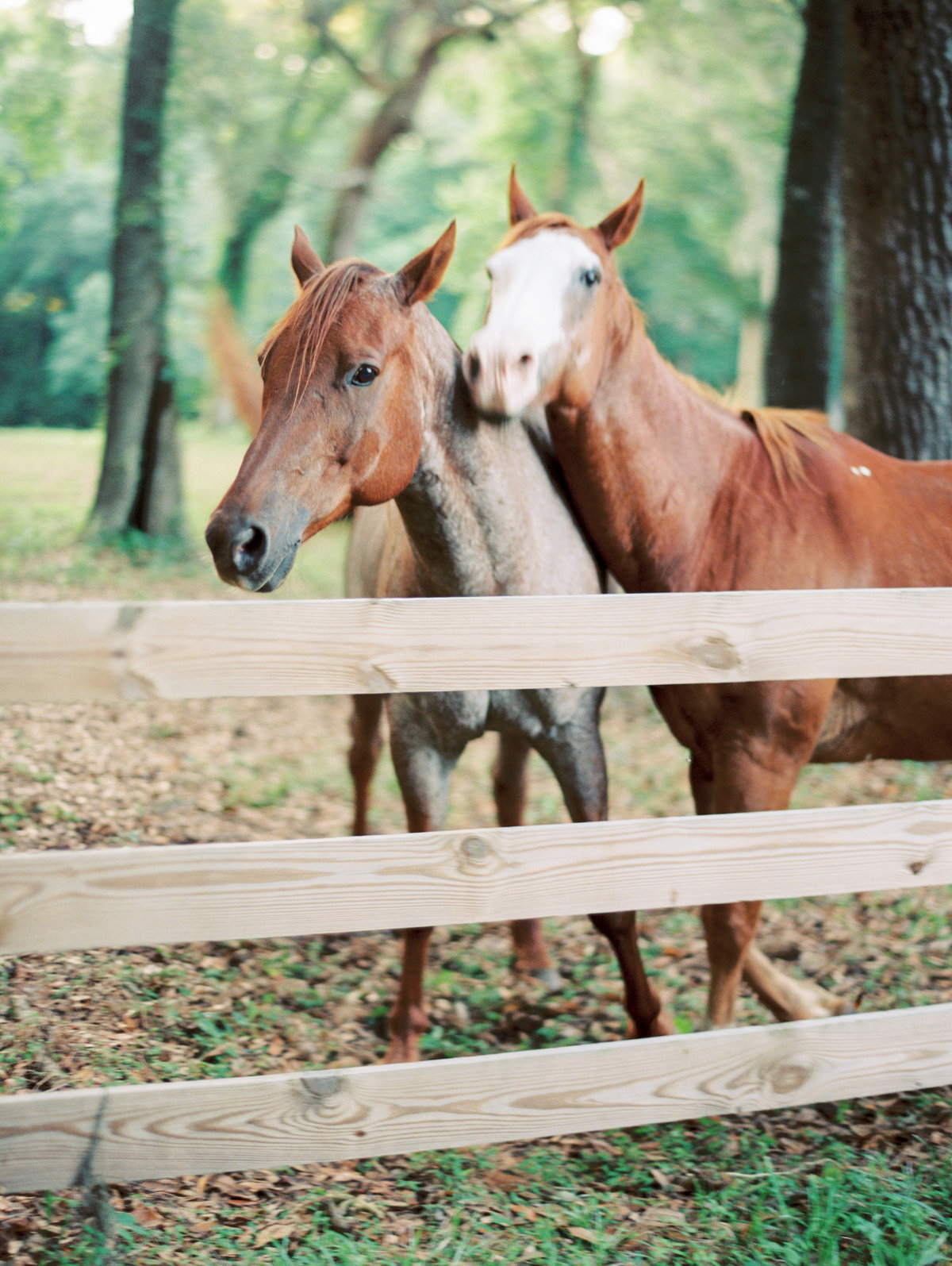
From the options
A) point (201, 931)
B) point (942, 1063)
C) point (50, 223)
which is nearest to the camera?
point (201, 931)

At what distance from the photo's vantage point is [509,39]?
1606cm

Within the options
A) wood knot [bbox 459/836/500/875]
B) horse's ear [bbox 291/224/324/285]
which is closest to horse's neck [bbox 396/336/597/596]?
horse's ear [bbox 291/224/324/285]

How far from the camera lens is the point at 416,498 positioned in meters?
2.68

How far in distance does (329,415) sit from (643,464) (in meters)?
1.07

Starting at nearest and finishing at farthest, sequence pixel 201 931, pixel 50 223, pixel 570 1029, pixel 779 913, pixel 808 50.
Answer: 1. pixel 201 931
2. pixel 570 1029
3. pixel 779 913
4. pixel 808 50
5. pixel 50 223

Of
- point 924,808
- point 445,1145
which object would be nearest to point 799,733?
point 924,808

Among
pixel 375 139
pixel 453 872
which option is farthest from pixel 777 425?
pixel 375 139

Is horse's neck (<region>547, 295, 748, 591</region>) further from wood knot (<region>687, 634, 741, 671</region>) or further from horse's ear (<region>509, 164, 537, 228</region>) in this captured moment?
wood knot (<region>687, 634, 741, 671</region>)

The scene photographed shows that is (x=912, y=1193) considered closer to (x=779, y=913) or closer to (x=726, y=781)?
(x=726, y=781)

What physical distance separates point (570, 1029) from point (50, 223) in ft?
51.9

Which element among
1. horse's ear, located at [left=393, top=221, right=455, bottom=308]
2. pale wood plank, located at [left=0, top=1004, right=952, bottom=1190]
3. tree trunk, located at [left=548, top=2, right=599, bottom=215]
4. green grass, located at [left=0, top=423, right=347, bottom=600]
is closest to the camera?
pale wood plank, located at [left=0, top=1004, right=952, bottom=1190]

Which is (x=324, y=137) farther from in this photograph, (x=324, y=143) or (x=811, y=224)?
(x=811, y=224)

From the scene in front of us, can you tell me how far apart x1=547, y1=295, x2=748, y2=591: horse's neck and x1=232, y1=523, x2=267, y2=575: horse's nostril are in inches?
Answer: 42.8

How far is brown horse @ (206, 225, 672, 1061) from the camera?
2309 mm
